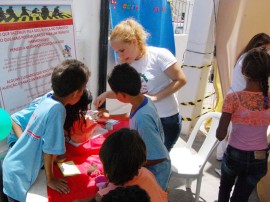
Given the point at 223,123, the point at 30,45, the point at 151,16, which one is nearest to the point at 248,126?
the point at 223,123

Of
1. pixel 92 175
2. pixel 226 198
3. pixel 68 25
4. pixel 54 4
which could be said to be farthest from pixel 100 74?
pixel 226 198

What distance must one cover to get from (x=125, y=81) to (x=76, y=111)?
21.4 inches

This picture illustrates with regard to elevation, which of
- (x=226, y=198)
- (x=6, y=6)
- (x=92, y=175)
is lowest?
(x=226, y=198)

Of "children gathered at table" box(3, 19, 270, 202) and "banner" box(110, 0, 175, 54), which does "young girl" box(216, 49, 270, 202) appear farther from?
"banner" box(110, 0, 175, 54)

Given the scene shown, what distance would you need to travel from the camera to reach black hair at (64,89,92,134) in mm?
1733

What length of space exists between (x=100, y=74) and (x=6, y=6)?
117 cm

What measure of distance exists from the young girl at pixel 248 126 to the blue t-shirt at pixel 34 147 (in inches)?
41.8

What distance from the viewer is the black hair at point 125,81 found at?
4.55 ft

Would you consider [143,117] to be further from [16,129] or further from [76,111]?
[16,129]

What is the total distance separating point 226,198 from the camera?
213cm

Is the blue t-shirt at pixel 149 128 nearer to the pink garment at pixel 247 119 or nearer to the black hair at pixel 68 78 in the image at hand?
the black hair at pixel 68 78

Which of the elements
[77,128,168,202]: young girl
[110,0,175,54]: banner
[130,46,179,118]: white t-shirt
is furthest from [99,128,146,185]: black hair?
[110,0,175,54]: banner

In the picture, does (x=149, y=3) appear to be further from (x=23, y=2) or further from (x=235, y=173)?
(x=235, y=173)

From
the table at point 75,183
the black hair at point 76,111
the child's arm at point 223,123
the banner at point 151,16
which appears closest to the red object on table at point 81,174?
the table at point 75,183
